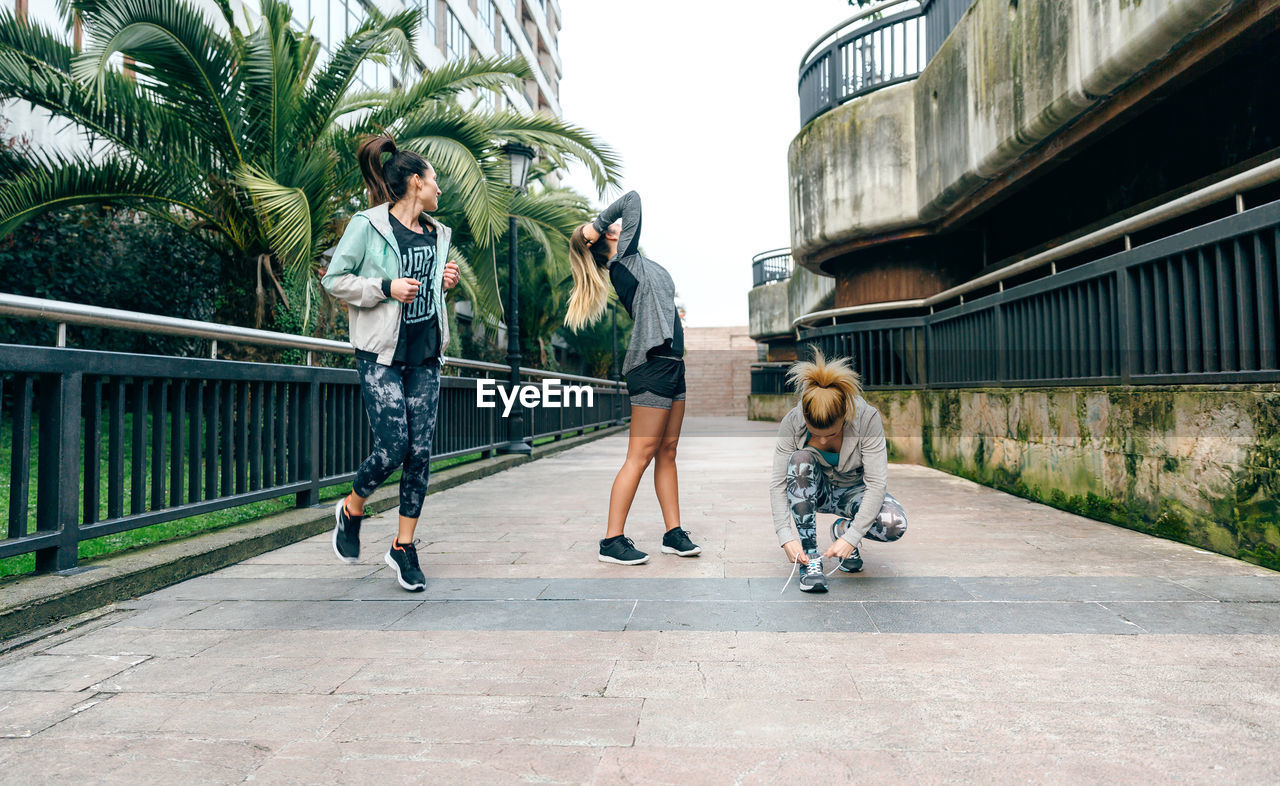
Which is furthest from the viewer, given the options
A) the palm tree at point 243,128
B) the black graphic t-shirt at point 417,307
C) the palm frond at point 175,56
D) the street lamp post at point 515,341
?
the street lamp post at point 515,341

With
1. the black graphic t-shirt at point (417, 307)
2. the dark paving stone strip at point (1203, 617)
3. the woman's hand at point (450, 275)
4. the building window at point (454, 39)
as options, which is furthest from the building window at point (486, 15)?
the dark paving stone strip at point (1203, 617)

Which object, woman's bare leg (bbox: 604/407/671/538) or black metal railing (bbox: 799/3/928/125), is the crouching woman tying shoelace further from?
black metal railing (bbox: 799/3/928/125)

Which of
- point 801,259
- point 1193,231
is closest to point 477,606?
point 1193,231

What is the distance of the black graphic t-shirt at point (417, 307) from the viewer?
361 centimetres

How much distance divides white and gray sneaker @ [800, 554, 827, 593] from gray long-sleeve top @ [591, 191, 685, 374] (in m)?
1.21

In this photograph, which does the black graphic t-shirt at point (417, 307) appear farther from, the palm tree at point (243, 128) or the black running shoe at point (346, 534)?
the palm tree at point (243, 128)

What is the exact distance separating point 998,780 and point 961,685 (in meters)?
0.62

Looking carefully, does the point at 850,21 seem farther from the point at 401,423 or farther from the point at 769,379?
the point at 769,379

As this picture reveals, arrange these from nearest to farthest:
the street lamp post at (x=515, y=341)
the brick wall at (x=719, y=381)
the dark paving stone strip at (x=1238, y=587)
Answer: the dark paving stone strip at (x=1238, y=587)
the street lamp post at (x=515, y=341)
the brick wall at (x=719, y=381)

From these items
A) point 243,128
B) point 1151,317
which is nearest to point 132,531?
point 243,128

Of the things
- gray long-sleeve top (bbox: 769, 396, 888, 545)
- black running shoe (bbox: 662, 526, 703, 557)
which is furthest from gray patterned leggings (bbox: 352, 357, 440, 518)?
gray long-sleeve top (bbox: 769, 396, 888, 545)

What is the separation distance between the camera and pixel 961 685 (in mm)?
2385

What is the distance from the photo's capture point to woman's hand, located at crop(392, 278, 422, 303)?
3.37 metres

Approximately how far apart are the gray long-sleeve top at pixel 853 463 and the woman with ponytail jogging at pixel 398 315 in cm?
154
